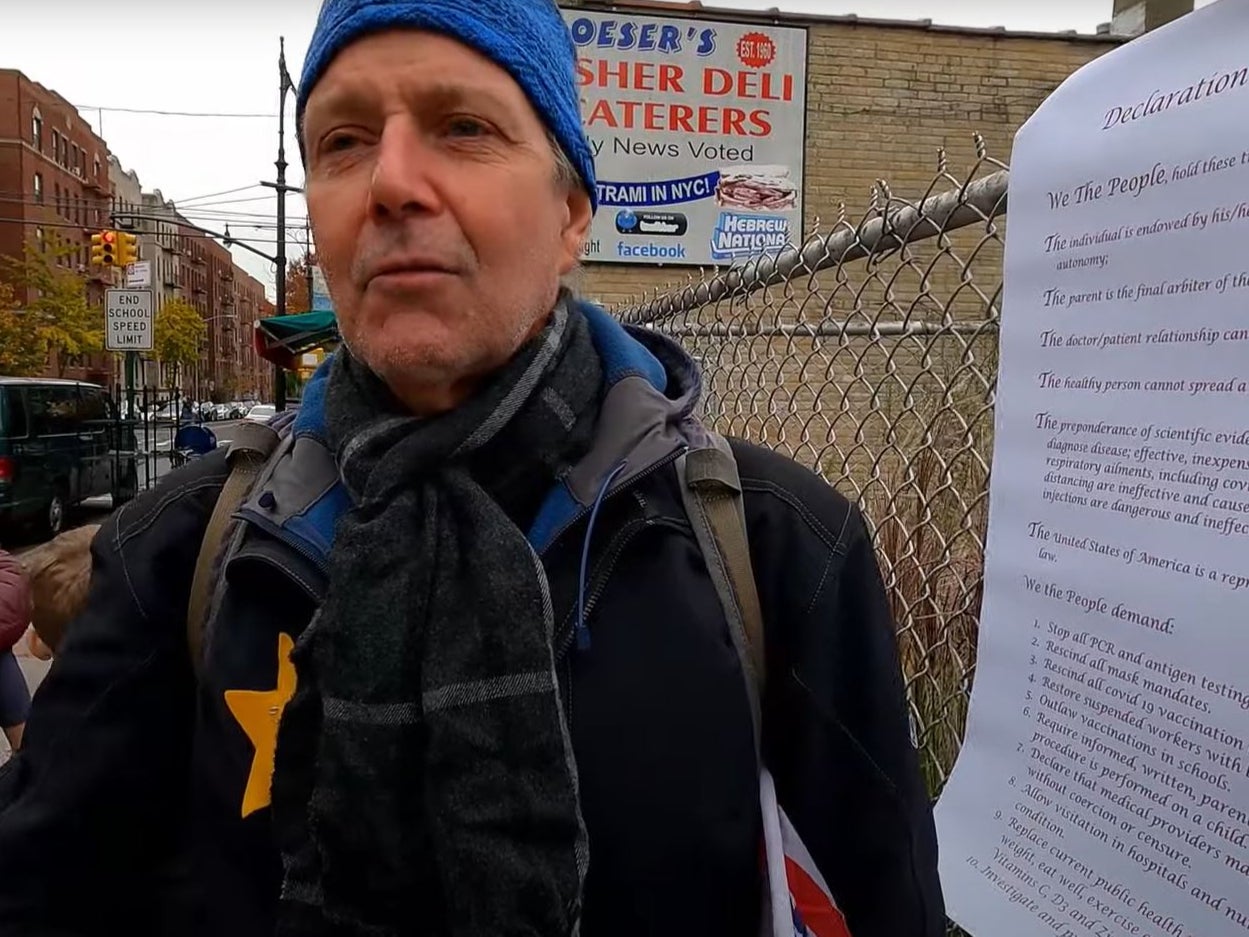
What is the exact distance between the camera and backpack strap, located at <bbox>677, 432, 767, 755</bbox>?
48.6 inches

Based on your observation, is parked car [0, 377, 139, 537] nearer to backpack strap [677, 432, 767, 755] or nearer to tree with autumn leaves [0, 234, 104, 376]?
backpack strap [677, 432, 767, 755]

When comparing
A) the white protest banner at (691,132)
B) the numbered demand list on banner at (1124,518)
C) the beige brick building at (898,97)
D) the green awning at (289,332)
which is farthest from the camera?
the green awning at (289,332)

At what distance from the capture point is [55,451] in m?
12.6

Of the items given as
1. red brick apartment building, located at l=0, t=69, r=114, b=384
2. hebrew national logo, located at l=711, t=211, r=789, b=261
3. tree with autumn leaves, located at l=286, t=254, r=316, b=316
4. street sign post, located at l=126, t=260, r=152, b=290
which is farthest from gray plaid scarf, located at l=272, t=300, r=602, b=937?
tree with autumn leaves, located at l=286, t=254, r=316, b=316

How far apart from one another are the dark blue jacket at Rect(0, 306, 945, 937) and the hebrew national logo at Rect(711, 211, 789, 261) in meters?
9.21

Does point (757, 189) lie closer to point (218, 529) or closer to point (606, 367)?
point (606, 367)

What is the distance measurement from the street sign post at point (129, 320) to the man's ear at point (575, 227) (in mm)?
14262

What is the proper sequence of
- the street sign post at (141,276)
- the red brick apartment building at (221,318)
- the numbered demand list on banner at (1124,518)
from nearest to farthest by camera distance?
the numbered demand list on banner at (1124,518) → the street sign post at (141,276) → the red brick apartment building at (221,318)

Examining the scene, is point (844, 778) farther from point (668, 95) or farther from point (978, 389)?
point (668, 95)

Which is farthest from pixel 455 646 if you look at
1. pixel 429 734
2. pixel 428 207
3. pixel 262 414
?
pixel 262 414

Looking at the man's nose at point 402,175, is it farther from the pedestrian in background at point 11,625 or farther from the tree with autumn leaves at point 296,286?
the tree with autumn leaves at point 296,286

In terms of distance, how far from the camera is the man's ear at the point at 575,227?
1.40 metres

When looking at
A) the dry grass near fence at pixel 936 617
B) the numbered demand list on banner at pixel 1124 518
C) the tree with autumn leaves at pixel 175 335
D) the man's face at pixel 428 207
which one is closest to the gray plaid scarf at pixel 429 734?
the man's face at pixel 428 207

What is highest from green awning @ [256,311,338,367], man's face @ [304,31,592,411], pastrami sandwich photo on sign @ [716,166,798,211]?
pastrami sandwich photo on sign @ [716,166,798,211]
